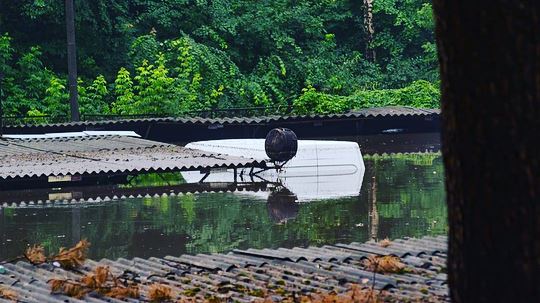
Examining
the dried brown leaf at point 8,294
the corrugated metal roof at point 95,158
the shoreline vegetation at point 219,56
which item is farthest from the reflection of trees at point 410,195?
the shoreline vegetation at point 219,56

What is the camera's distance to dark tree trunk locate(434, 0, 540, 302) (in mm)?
4875

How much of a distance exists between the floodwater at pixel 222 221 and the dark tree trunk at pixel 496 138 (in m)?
10.6

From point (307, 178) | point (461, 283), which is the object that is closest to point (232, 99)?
point (307, 178)

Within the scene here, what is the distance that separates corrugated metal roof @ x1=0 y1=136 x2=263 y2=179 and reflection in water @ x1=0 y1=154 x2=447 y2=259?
57cm

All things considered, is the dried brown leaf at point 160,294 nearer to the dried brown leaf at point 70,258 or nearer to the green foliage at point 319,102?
the dried brown leaf at point 70,258

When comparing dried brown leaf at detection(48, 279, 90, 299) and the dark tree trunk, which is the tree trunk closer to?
dried brown leaf at detection(48, 279, 90, 299)

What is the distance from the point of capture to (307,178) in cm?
2530

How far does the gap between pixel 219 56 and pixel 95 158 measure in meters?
18.7

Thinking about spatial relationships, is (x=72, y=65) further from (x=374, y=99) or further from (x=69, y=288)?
(x=69, y=288)

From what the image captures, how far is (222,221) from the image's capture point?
18.8m

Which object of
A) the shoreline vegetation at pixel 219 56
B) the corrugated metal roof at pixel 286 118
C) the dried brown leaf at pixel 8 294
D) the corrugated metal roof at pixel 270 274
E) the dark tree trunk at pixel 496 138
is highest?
the shoreline vegetation at pixel 219 56

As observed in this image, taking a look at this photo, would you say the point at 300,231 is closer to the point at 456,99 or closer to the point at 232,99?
the point at 456,99

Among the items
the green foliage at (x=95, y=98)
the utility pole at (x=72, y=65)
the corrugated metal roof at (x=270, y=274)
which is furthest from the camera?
the green foliage at (x=95, y=98)

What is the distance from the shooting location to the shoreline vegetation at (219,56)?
38.6 m
